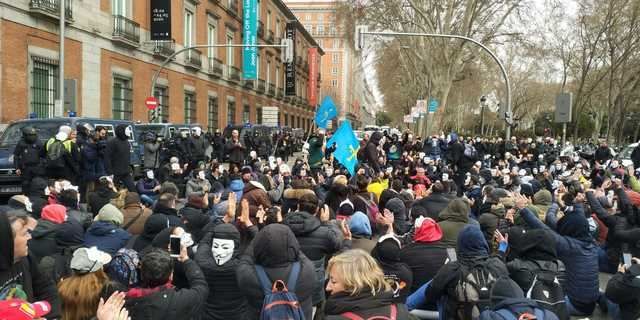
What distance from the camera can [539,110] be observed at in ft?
246

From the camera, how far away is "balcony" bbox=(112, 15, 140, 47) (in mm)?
22703

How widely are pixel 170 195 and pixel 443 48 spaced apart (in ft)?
93.7

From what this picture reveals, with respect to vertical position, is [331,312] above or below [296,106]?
below

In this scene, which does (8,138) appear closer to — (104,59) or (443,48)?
(104,59)

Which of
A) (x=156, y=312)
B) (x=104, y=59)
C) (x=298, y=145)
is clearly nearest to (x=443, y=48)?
(x=298, y=145)

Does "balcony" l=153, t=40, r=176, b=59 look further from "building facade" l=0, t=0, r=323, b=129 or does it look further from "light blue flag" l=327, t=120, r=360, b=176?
"light blue flag" l=327, t=120, r=360, b=176

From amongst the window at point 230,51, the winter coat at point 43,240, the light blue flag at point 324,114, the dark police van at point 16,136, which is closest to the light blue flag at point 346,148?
the light blue flag at point 324,114

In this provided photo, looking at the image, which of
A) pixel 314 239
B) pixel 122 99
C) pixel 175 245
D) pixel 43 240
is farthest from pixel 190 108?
pixel 175 245

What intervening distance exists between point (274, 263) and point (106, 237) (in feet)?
7.16

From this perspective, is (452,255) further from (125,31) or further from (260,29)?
(260,29)

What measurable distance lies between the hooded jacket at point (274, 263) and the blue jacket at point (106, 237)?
180 cm

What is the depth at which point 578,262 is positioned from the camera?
18.3 ft

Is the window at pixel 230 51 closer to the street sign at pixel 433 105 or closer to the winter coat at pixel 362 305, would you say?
the street sign at pixel 433 105

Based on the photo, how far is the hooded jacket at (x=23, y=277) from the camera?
2.94m
